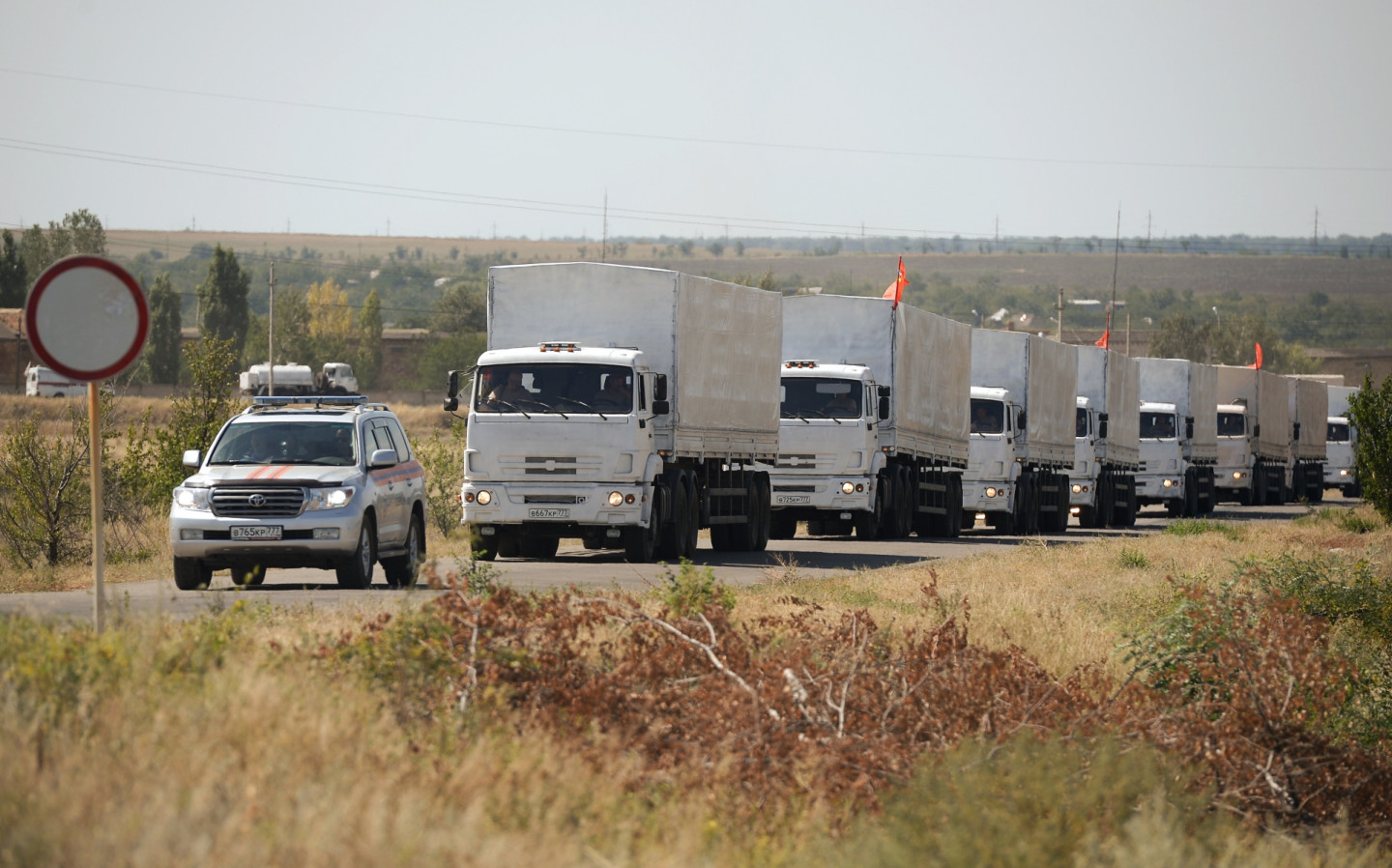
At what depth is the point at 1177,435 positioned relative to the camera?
150 ft

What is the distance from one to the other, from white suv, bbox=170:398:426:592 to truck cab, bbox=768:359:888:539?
36.6ft

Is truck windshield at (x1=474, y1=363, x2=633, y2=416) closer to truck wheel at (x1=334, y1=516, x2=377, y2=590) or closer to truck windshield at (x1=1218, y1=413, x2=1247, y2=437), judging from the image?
truck wheel at (x1=334, y1=516, x2=377, y2=590)

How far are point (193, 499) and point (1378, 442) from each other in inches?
918

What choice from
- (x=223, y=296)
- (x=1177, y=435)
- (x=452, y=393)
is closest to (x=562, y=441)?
(x=452, y=393)

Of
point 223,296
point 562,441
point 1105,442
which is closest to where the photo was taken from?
point 562,441

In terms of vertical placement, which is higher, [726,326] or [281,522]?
[726,326]

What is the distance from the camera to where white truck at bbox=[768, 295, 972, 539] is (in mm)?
28125

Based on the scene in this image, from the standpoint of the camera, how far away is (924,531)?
1308 inches

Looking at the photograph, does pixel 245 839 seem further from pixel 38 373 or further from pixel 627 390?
pixel 38 373

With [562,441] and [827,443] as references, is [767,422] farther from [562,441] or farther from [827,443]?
[562,441]

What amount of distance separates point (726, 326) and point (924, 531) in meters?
9.92

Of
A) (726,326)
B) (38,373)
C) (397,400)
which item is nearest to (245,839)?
(726,326)

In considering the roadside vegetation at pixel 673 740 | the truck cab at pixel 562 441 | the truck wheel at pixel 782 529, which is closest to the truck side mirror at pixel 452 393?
the truck cab at pixel 562 441

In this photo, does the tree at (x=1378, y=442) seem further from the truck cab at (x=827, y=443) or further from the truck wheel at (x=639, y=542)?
the truck wheel at (x=639, y=542)
